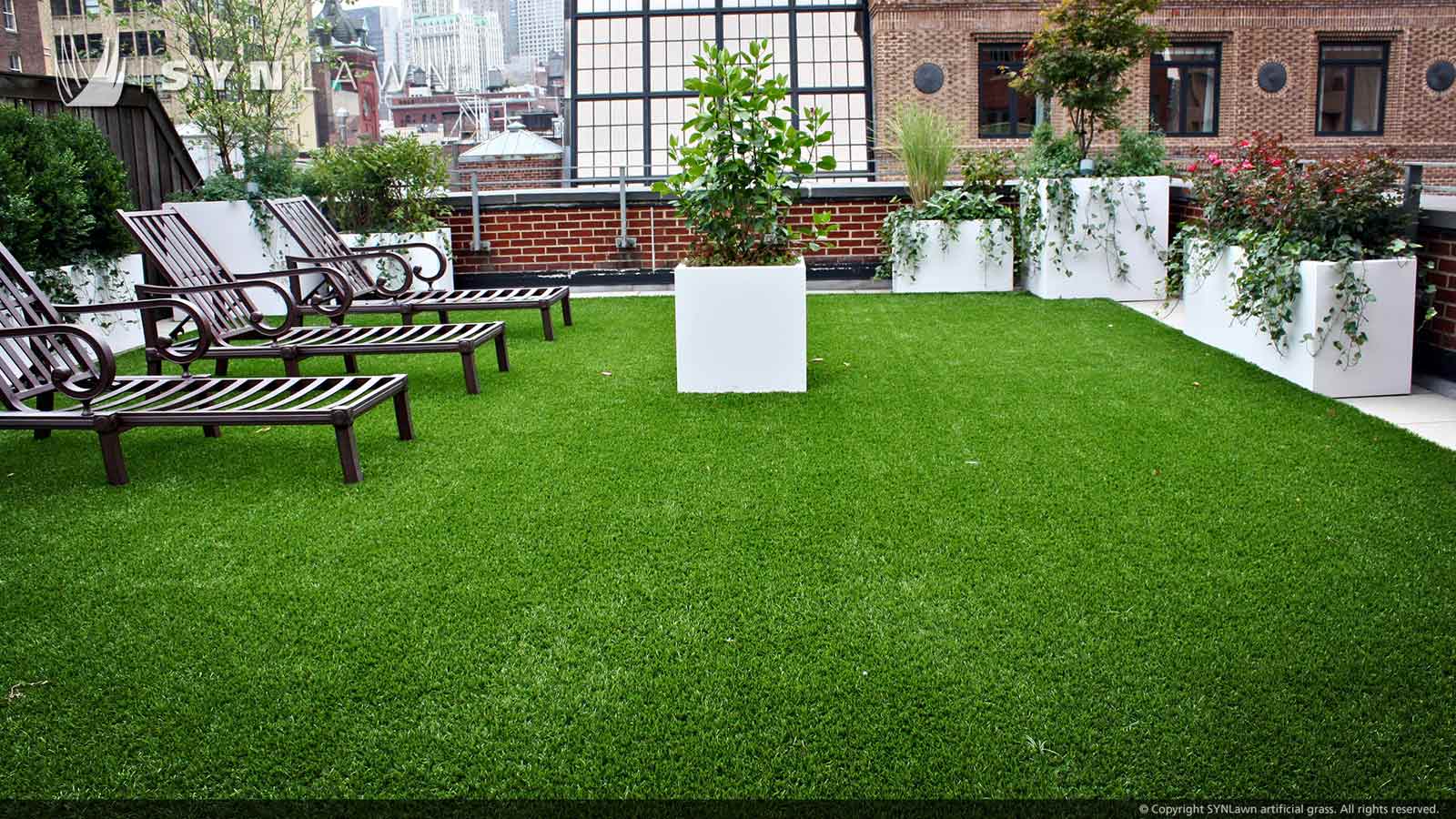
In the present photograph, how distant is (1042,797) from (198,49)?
465 inches

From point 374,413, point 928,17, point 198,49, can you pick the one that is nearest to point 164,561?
point 374,413

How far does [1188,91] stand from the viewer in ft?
76.6

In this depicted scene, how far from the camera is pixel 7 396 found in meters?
4.43

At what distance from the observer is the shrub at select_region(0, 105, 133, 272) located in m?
6.69

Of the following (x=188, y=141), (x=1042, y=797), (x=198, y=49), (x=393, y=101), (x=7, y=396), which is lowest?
(x=1042, y=797)

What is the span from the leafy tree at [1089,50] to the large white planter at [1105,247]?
27.5 inches

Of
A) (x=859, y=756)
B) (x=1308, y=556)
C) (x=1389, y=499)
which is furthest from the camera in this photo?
(x=1389, y=499)

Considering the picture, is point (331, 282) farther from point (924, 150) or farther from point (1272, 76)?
point (1272, 76)

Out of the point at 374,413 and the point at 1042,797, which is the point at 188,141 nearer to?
the point at 374,413

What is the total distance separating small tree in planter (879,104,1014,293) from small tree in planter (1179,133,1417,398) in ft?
10.8

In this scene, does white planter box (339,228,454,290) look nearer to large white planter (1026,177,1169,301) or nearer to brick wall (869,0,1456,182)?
large white planter (1026,177,1169,301)

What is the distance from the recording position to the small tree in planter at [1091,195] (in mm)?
8789

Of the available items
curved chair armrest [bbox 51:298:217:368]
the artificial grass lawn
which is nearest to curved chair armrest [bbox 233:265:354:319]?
curved chair armrest [bbox 51:298:217:368]

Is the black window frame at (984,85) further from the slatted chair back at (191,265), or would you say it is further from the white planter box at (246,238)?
the slatted chair back at (191,265)
